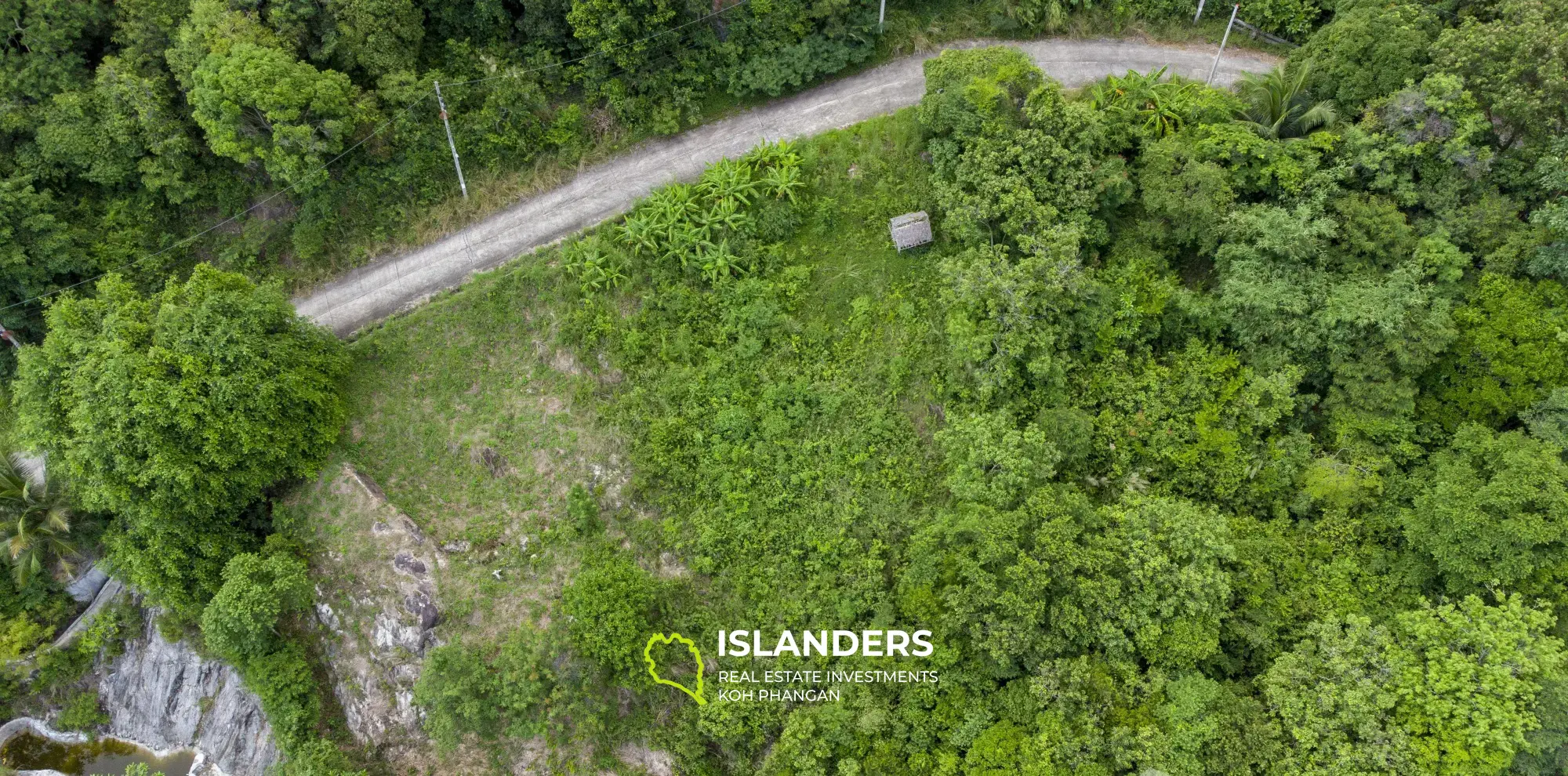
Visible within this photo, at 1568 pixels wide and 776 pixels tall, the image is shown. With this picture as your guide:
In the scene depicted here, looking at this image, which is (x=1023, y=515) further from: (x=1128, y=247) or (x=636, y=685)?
(x=636, y=685)

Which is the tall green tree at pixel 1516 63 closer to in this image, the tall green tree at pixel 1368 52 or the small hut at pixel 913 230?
the tall green tree at pixel 1368 52

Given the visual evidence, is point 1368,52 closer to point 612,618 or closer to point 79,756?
point 612,618

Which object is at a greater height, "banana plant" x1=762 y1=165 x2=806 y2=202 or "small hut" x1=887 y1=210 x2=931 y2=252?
"banana plant" x1=762 y1=165 x2=806 y2=202

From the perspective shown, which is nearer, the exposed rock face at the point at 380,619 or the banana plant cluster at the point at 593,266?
the exposed rock face at the point at 380,619

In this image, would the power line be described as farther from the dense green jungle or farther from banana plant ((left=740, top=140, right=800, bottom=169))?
banana plant ((left=740, top=140, right=800, bottom=169))

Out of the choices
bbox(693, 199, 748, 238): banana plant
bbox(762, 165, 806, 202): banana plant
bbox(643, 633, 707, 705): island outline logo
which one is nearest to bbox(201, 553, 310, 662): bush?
bbox(643, 633, 707, 705): island outline logo

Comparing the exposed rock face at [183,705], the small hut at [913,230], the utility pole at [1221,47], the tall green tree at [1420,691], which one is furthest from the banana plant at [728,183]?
the exposed rock face at [183,705]
